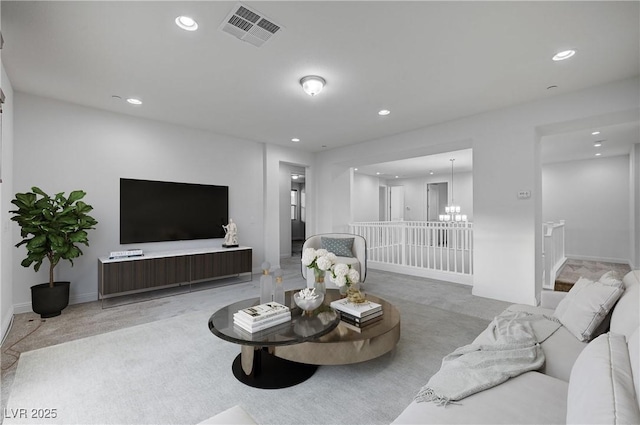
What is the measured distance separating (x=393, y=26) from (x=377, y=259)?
5151 mm

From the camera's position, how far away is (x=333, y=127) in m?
4.89

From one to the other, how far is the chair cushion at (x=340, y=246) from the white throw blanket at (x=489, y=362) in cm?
269

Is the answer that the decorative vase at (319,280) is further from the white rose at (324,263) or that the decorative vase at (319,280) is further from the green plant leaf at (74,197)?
the green plant leaf at (74,197)

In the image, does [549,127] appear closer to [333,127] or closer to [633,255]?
[333,127]

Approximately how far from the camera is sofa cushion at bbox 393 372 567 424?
112 cm

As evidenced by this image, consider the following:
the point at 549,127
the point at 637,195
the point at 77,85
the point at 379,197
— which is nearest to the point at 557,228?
the point at 637,195

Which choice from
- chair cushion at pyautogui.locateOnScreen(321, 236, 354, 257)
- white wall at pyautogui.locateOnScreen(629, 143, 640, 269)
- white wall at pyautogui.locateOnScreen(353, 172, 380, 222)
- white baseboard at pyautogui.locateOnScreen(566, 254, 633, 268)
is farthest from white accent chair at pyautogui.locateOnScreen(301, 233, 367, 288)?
white baseboard at pyautogui.locateOnScreen(566, 254, 633, 268)

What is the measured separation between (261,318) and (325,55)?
2.36 m

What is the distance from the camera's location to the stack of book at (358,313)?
2285 mm

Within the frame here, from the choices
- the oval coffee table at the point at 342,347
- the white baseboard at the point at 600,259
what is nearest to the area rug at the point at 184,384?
the oval coffee table at the point at 342,347

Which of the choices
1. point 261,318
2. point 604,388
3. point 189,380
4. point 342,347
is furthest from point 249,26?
point 604,388

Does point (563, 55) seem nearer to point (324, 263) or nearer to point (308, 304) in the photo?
point (324, 263)

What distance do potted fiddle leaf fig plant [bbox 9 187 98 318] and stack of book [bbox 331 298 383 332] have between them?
3234mm

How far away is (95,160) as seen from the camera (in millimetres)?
4047
